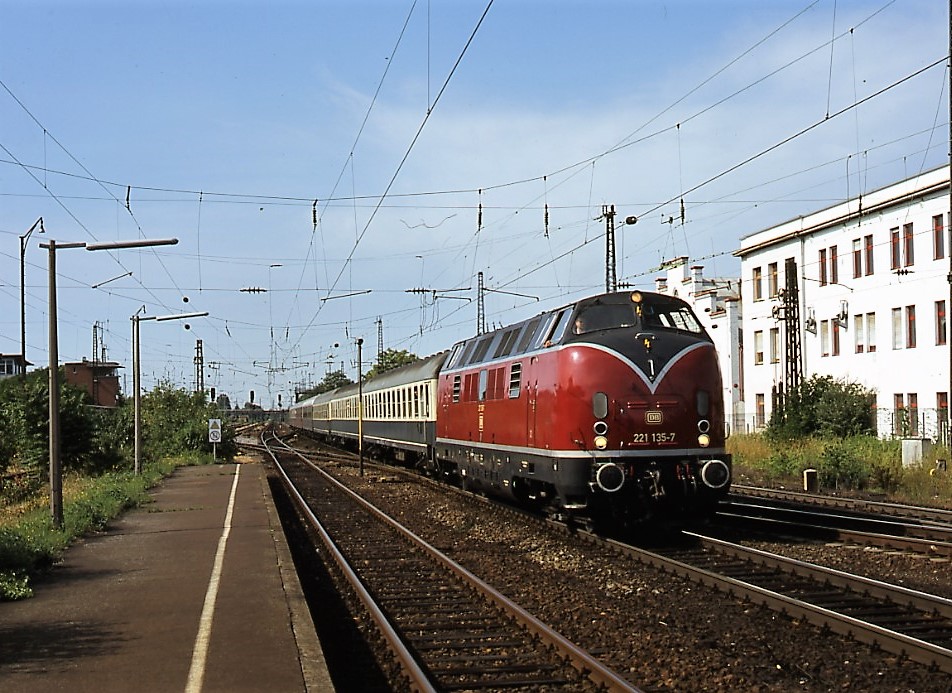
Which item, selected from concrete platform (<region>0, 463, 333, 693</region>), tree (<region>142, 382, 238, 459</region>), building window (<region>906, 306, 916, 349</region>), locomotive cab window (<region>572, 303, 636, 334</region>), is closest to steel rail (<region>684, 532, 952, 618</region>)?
locomotive cab window (<region>572, 303, 636, 334</region>)

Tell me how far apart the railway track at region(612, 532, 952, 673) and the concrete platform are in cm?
454

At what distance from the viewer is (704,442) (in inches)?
596

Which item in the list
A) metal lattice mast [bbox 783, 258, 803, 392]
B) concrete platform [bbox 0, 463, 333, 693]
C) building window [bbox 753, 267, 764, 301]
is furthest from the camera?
building window [bbox 753, 267, 764, 301]

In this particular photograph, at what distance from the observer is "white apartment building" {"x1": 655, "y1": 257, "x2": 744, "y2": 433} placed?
52125mm

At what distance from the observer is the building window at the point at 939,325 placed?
1428 inches

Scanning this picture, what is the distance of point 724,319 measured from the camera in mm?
53031

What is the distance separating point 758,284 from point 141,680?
45030 mm

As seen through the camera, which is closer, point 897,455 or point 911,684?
point 911,684

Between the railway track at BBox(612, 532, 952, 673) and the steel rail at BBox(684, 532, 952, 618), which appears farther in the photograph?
the steel rail at BBox(684, 532, 952, 618)

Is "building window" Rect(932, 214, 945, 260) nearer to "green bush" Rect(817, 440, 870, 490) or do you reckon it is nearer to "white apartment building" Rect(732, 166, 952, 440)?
"white apartment building" Rect(732, 166, 952, 440)

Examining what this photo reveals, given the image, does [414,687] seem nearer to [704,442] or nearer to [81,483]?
[704,442]

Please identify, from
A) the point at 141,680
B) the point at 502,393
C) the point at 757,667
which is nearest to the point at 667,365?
the point at 502,393

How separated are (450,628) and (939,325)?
31.4 meters

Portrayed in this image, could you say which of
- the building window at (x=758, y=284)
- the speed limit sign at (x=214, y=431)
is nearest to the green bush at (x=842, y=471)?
the building window at (x=758, y=284)
